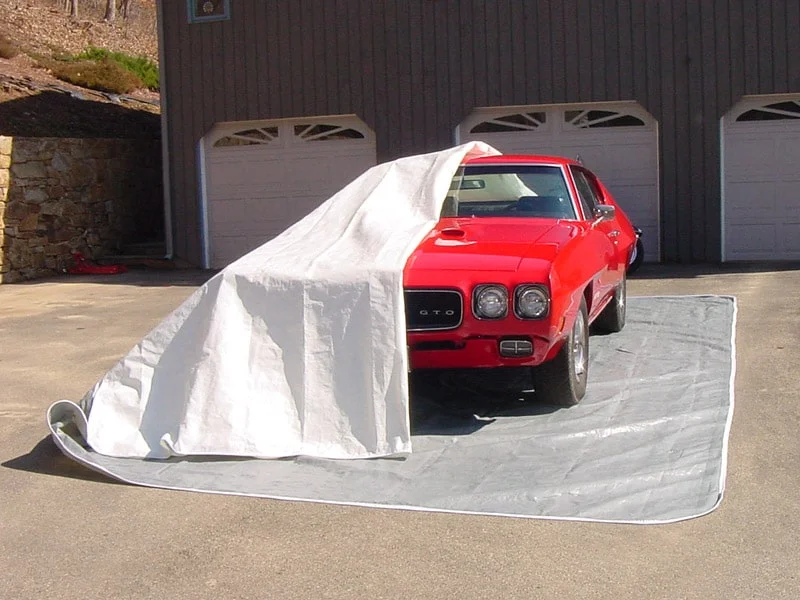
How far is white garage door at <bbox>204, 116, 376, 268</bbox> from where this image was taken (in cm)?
1656

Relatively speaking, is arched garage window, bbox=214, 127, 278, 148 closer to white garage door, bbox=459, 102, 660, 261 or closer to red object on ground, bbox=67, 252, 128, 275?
red object on ground, bbox=67, 252, 128, 275

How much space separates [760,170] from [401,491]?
11.1 m

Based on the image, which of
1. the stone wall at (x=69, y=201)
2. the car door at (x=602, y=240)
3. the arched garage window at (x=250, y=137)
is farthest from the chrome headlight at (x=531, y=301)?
the stone wall at (x=69, y=201)

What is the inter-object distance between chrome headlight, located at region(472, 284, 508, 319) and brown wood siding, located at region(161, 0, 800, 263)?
9.65 metres

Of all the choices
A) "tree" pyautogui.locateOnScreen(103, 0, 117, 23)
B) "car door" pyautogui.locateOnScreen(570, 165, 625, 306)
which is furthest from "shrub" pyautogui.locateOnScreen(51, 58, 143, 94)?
"car door" pyautogui.locateOnScreen(570, 165, 625, 306)

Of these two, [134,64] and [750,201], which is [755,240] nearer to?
[750,201]

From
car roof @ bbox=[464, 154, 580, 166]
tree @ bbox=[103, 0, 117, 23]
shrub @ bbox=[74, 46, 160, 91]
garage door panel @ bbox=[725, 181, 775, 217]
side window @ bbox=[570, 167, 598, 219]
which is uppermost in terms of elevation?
tree @ bbox=[103, 0, 117, 23]

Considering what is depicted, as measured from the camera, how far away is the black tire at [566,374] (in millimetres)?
6676

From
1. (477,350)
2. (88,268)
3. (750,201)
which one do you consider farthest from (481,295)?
(88,268)

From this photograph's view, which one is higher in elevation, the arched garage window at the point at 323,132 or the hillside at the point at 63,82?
the hillside at the point at 63,82

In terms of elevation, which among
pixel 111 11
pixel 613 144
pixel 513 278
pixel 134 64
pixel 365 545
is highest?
pixel 111 11

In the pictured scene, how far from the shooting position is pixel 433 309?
639 centimetres

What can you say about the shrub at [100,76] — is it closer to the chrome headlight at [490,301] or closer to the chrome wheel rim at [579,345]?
the chrome wheel rim at [579,345]

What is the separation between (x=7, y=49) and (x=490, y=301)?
82.2 feet
